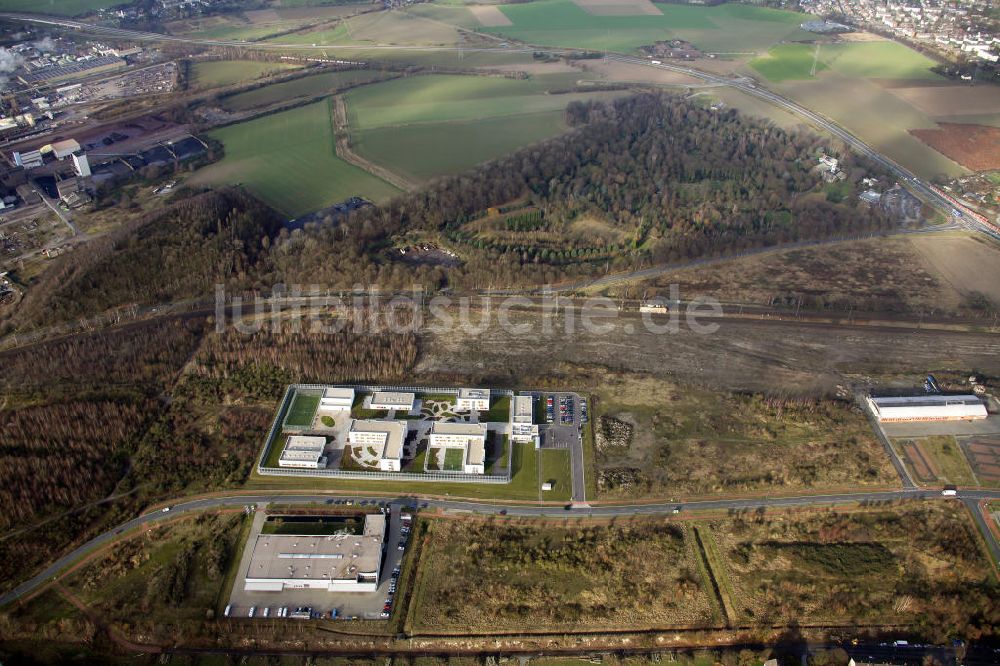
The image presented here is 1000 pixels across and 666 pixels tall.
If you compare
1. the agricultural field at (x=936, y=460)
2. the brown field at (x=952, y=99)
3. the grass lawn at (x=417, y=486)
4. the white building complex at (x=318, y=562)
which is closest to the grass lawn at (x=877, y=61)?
the brown field at (x=952, y=99)

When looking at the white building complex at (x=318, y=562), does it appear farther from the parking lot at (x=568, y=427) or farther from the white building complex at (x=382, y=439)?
the parking lot at (x=568, y=427)

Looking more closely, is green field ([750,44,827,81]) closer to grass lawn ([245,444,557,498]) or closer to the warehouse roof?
grass lawn ([245,444,557,498])

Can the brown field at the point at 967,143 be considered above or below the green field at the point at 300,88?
below

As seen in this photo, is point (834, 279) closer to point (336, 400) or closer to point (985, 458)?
point (985, 458)

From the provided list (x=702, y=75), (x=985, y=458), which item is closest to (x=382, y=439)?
(x=985, y=458)

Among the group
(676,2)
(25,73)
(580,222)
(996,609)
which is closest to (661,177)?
(580,222)

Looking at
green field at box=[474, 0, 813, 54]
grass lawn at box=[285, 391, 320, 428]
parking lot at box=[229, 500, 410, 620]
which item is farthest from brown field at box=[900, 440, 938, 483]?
green field at box=[474, 0, 813, 54]
